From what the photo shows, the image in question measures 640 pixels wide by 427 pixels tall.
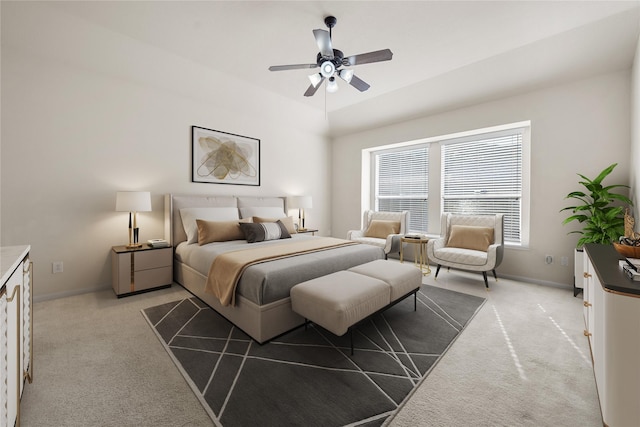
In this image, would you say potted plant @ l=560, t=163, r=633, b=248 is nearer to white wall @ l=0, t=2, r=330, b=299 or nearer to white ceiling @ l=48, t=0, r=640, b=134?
white ceiling @ l=48, t=0, r=640, b=134

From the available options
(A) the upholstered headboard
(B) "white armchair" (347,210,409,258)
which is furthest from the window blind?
(A) the upholstered headboard

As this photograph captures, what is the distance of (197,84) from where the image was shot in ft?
12.8

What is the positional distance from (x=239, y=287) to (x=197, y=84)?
311 centimetres

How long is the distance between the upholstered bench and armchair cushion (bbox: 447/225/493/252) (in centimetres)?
180

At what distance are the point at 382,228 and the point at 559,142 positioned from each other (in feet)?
9.06

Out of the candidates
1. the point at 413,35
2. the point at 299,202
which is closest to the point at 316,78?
the point at 413,35

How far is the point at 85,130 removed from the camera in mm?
3314

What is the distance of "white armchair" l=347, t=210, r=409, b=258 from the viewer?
459cm

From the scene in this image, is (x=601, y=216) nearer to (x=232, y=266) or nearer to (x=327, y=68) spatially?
(x=327, y=68)

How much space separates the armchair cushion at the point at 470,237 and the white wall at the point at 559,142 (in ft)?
2.01

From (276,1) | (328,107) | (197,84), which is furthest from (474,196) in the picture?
(197,84)

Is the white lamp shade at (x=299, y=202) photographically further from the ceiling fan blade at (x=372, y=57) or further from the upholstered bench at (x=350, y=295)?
the ceiling fan blade at (x=372, y=57)

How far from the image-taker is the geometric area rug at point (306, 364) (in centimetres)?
151

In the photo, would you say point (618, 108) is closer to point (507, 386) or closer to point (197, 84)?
point (507, 386)
